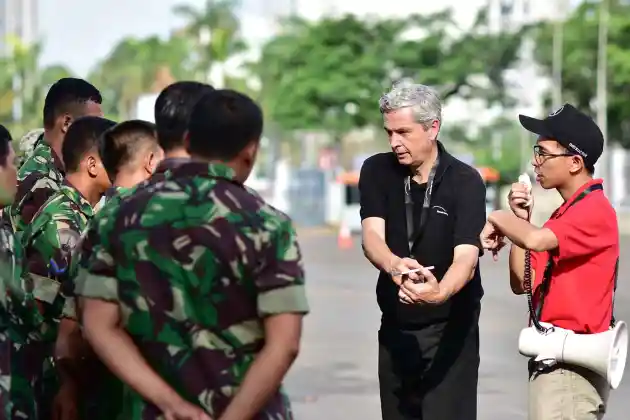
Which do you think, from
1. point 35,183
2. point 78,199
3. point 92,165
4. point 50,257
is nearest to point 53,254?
point 50,257

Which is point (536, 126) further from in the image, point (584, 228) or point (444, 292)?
point (444, 292)

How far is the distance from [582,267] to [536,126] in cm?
58

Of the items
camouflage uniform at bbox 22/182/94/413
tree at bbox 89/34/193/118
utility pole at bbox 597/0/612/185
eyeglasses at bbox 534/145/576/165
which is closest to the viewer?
camouflage uniform at bbox 22/182/94/413

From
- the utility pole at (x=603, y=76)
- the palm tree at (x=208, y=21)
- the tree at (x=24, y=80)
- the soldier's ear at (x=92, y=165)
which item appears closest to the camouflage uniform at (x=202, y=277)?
the soldier's ear at (x=92, y=165)

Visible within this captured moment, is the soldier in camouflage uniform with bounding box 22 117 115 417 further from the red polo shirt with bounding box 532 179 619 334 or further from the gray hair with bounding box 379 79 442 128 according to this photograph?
the red polo shirt with bounding box 532 179 619 334

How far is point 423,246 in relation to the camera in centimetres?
616

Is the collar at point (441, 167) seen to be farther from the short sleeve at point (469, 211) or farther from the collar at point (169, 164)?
the collar at point (169, 164)

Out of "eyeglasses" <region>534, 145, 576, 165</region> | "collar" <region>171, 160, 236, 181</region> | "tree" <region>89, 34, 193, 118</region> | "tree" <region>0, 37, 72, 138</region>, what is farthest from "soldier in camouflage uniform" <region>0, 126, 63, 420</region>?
"tree" <region>89, 34, 193, 118</region>

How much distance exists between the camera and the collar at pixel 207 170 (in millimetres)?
4051

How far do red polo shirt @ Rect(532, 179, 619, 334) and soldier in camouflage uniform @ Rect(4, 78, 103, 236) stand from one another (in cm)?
203

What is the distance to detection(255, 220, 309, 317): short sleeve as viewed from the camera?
3.99 meters

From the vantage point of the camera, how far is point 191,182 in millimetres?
4066

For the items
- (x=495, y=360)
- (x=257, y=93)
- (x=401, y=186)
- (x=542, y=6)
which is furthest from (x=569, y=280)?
(x=542, y=6)

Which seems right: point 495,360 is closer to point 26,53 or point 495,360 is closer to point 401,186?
point 401,186
